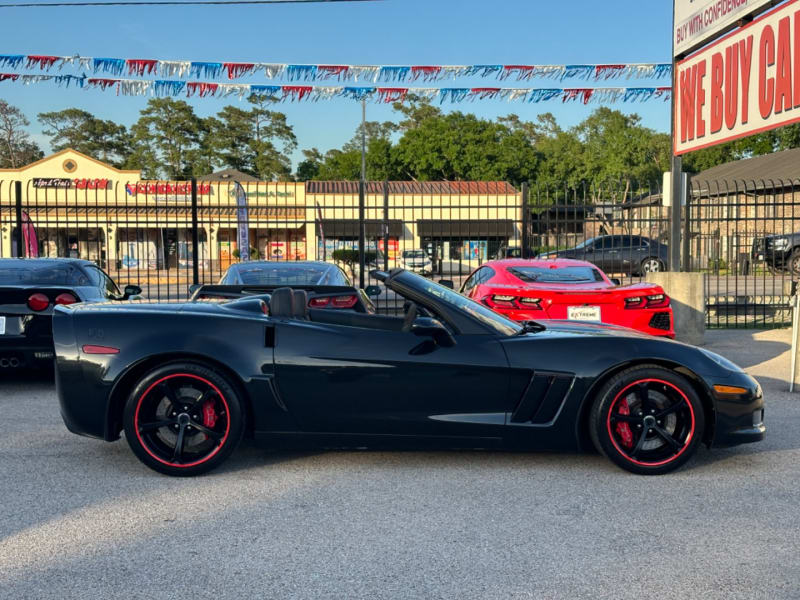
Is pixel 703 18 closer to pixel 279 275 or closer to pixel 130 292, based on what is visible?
pixel 279 275

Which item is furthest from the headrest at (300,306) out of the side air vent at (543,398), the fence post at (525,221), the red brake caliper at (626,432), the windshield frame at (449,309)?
the fence post at (525,221)

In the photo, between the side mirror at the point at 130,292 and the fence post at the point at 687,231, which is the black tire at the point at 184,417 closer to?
the side mirror at the point at 130,292

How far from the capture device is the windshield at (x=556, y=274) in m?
8.74

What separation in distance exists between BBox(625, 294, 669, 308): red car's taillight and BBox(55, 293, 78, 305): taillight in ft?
17.6

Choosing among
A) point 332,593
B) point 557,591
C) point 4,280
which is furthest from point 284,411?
point 4,280

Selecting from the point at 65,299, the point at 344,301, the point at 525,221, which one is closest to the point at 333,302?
the point at 344,301

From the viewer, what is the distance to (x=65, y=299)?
284 inches

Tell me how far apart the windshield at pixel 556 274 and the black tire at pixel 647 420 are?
167 inches

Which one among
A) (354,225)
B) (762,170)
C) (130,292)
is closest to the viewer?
(130,292)

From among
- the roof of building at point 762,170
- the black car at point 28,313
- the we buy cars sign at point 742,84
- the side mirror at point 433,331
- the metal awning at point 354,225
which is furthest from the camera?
the roof of building at point 762,170

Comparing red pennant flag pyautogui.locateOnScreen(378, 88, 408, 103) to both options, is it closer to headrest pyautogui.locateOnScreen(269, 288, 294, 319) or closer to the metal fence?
the metal fence

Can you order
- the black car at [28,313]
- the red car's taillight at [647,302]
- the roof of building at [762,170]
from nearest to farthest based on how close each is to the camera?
the black car at [28,313], the red car's taillight at [647,302], the roof of building at [762,170]

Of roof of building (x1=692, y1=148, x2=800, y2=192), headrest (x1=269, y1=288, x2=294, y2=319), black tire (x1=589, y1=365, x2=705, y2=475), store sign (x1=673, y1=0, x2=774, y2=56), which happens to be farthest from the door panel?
roof of building (x1=692, y1=148, x2=800, y2=192)

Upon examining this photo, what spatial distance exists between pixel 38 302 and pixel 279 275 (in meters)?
2.30
